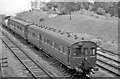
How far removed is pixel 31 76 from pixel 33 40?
427 inches

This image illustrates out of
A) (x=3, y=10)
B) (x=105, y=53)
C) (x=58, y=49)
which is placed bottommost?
(x=105, y=53)

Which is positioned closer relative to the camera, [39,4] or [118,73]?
[118,73]

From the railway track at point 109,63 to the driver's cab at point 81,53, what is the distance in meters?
2.94

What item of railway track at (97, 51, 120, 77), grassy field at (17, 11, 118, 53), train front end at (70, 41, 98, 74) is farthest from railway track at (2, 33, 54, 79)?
grassy field at (17, 11, 118, 53)

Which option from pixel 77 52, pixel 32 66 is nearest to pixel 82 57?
pixel 77 52

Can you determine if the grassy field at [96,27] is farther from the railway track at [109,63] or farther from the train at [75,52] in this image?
the train at [75,52]

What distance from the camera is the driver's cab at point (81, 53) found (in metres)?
17.2

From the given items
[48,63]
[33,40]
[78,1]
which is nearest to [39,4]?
[78,1]

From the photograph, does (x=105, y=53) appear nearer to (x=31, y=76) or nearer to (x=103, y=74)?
(x=103, y=74)

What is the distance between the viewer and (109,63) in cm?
2230

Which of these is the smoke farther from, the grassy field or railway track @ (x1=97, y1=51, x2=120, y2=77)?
the grassy field

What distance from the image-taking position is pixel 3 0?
19.2 meters

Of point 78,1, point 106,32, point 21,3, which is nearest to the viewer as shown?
point 21,3

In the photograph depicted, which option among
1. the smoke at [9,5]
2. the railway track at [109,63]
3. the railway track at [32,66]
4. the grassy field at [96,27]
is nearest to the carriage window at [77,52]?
the railway track at [32,66]
